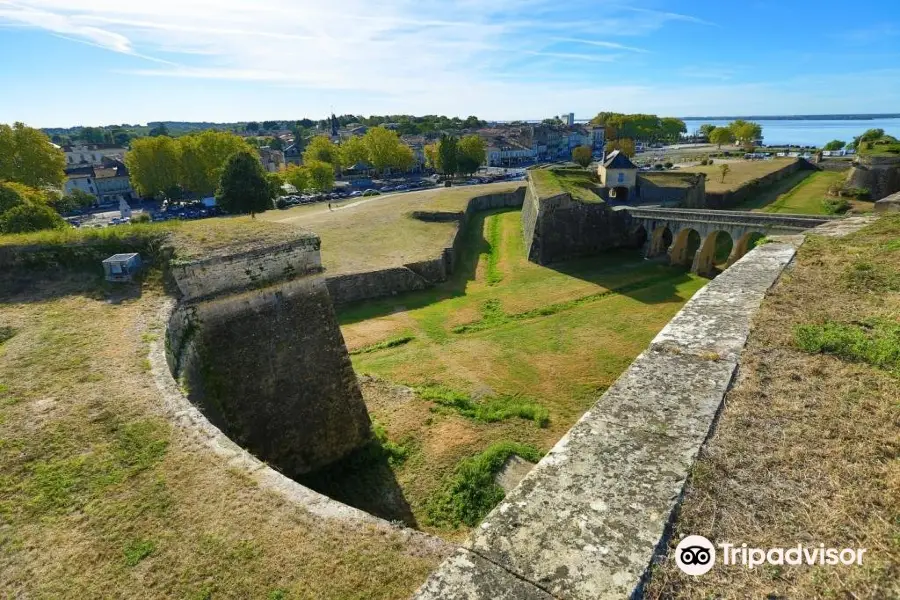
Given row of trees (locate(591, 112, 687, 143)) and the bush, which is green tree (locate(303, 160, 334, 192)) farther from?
row of trees (locate(591, 112, 687, 143))

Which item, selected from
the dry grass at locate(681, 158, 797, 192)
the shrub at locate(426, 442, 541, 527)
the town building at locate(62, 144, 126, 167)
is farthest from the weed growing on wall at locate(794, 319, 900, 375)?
the town building at locate(62, 144, 126, 167)

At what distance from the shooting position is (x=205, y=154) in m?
46.9

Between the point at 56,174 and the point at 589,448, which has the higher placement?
the point at 56,174

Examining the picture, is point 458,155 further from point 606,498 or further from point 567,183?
point 606,498

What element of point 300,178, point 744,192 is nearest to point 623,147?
point 744,192

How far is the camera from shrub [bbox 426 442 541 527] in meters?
9.24

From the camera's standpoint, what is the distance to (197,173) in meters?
47.7

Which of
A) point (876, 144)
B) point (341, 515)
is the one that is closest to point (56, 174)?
point (341, 515)

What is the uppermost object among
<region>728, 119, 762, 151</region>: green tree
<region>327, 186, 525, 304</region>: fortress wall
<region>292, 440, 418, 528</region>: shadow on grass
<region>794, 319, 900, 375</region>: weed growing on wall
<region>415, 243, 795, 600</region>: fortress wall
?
<region>728, 119, 762, 151</region>: green tree

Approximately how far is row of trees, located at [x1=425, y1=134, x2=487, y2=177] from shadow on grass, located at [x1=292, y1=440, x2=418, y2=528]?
51897 millimetres

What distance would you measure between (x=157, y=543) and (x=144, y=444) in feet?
5.74

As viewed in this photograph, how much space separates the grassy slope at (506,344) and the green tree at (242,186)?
55.9 feet

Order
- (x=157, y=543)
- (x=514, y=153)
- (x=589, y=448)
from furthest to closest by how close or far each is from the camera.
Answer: (x=514, y=153)
(x=157, y=543)
(x=589, y=448)

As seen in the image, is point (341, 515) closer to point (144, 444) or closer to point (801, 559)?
point (144, 444)
